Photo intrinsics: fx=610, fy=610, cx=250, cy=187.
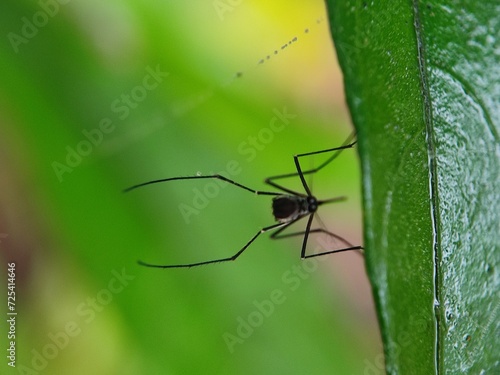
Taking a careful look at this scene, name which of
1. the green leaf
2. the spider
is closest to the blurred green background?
the spider

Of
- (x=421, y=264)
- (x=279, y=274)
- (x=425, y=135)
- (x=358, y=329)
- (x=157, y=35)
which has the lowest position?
(x=358, y=329)

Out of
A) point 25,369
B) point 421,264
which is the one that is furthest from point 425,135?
point 25,369

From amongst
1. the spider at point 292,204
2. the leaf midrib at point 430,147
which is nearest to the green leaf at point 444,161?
the leaf midrib at point 430,147

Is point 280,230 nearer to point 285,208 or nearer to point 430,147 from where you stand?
point 285,208

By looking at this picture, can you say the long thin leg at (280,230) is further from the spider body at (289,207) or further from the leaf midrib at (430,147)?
the leaf midrib at (430,147)

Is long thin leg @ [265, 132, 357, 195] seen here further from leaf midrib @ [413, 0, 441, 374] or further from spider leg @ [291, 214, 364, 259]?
leaf midrib @ [413, 0, 441, 374]

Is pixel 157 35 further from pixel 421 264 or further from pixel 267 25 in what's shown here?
pixel 421 264
